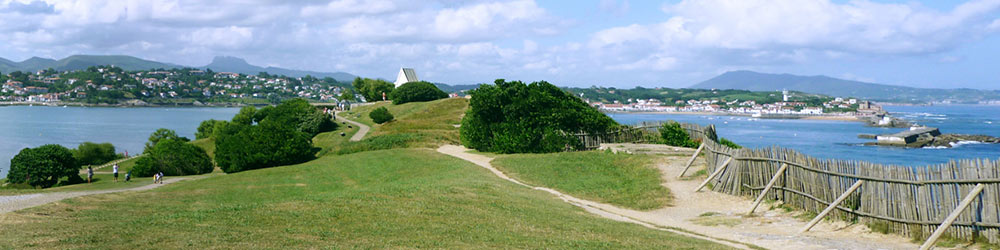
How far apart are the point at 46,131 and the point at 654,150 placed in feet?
420

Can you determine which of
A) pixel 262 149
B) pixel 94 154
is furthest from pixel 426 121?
pixel 94 154

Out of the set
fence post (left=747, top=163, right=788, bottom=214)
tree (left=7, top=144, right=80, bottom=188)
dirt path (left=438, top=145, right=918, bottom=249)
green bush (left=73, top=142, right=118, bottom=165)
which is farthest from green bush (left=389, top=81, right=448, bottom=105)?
fence post (left=747, top=163, right=788, bottom=214)

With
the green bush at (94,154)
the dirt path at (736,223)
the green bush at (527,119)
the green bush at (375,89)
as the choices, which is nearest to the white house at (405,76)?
the green bush at (375,89)

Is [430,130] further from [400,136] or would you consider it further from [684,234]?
[684,234]

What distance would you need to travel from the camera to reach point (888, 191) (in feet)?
46.7

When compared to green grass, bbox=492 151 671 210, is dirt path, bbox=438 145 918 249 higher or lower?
lower

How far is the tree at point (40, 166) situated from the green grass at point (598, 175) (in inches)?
1186

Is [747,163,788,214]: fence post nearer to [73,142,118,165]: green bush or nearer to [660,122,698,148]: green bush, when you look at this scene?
[660,122,698,148]: green bush

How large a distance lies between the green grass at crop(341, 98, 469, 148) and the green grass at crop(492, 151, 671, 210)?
1448cm

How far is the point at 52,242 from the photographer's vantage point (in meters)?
8.93

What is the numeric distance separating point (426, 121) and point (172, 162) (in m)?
22.6

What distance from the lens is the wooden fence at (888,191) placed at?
12375 mm

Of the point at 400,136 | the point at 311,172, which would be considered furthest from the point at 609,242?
the point at 400,136

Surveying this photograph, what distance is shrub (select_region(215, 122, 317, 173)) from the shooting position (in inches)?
1687
